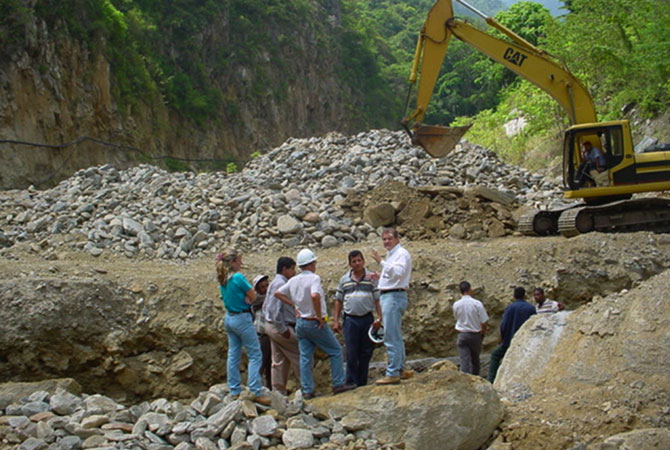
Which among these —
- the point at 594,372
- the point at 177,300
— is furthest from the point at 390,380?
the point at 177,300

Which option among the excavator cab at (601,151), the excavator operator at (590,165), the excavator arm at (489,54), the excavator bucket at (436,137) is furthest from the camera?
the excavator arm at (489,54)

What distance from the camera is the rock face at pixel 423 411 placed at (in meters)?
6.04

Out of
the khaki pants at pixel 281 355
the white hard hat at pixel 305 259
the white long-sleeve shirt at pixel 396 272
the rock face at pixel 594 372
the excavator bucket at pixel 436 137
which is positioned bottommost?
the rock face at pixel 594 372

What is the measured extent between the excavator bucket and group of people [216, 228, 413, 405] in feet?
22.7

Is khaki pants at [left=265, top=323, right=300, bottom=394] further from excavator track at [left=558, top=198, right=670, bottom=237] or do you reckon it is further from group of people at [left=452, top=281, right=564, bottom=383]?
excavator track at [left=558, top=198, right=670, bottom=237]

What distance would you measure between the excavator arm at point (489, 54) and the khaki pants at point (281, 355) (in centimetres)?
733

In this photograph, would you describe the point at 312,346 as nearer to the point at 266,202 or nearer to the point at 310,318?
the point at 310,318

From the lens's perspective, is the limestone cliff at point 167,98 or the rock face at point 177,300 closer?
the rock face at point 177,300

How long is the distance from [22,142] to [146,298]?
12.7m

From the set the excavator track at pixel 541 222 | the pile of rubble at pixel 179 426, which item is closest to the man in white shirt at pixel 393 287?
the pile of rubble at pixel 179 426

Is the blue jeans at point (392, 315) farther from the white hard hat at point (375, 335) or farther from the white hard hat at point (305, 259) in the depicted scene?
the white hard hat at point (305, 259)

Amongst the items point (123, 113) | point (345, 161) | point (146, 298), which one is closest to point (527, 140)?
point (345, 161)

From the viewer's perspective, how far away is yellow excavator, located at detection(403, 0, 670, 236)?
1245 centimetres

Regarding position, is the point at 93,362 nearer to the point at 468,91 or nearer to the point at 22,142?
the point at 22,142
